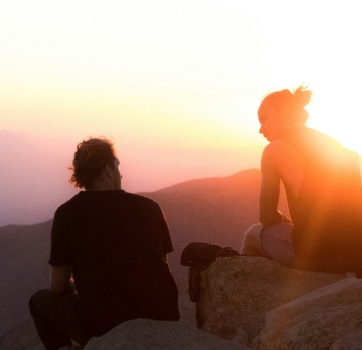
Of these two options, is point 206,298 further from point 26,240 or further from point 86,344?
point 26,240

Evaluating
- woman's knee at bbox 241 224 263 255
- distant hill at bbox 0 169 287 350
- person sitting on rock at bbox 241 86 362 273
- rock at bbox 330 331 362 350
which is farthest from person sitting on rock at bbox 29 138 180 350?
distant hill at bbox 0 169 287 350

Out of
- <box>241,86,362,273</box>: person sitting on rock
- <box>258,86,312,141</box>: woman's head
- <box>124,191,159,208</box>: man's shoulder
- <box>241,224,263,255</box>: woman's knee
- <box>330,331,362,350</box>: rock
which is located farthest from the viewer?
<box>241,224,263,255</box>: woman's knee

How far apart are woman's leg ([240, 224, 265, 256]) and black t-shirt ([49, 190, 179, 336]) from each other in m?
1.41

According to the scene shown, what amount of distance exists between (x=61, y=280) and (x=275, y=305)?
6.04ft

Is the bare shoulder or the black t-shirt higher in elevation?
the bare shoulder

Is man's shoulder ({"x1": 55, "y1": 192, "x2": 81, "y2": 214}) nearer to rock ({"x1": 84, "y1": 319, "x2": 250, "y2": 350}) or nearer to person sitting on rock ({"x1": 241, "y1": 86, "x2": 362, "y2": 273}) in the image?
rock ({"x1": 84, "y1": 319, "x2": 250, "y2": 350})

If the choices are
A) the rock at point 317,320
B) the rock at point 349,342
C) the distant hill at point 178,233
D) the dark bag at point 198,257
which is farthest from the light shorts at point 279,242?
the distant hill at point 178,233

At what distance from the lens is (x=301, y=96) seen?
398 cm

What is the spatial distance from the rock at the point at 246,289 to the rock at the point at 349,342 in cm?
120

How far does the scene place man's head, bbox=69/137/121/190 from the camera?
3104 mm

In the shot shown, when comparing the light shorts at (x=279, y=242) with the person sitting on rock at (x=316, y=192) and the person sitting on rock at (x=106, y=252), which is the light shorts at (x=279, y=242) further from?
the person sitting on rock at (x=106, y=252)

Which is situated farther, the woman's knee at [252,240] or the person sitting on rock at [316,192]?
the woman's knee at [252,240]

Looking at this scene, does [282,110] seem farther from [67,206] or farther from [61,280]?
[61,280]

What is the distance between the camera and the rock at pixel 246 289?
Answer: 4.07m
